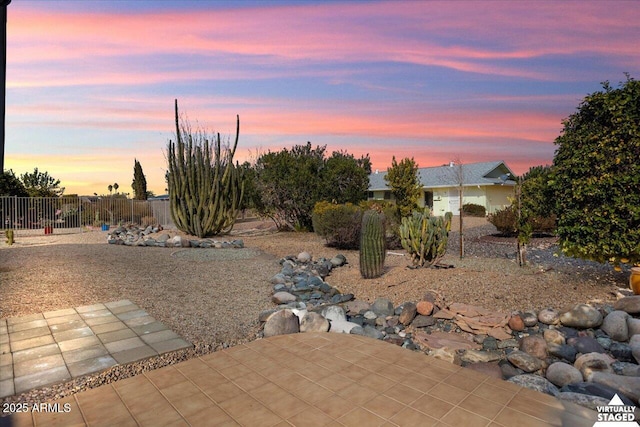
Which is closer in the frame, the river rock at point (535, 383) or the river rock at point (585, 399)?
the river rock at point (585, 399)

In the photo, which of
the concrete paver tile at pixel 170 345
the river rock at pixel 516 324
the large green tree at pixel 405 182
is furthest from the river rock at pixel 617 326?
the large green tree at pixel 405 182

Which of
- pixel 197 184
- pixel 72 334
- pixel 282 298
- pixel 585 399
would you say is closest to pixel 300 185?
pixel 197 184

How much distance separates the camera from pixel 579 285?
21.2 ft

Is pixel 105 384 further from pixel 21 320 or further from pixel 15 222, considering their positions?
pixel 15 222

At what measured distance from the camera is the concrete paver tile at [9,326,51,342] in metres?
4.29

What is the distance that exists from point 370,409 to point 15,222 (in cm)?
2703

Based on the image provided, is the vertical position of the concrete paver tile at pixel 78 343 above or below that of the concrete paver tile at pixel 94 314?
below

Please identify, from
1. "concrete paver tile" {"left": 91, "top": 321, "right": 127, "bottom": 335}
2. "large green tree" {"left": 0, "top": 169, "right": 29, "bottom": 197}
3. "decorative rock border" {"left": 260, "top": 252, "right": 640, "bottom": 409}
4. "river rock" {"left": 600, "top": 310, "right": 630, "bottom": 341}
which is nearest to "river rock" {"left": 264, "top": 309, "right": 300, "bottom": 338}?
"decorative rock border" {"left": 260, "top": 252, "right": 640, "bottom": 409}

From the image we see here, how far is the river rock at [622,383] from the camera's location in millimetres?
3094

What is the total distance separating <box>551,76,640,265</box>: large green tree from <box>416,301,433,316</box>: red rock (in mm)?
3127

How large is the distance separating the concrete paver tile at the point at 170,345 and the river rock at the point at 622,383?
4.03 metres

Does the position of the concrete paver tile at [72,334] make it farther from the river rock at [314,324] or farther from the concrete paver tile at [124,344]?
the river rock at [314,324]

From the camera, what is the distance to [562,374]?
3.46 metres

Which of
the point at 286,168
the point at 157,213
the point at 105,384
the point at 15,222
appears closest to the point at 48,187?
the point at 15,222
